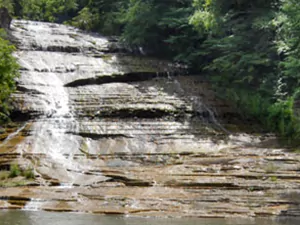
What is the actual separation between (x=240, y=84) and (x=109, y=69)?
5.97m

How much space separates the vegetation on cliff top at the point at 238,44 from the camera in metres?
15.8

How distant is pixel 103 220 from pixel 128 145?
5788 millimetres

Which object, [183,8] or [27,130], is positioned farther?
[183,8]

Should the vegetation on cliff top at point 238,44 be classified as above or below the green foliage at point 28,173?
above

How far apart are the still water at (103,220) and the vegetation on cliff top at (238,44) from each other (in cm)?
712

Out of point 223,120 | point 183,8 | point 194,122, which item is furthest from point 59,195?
point 183,8

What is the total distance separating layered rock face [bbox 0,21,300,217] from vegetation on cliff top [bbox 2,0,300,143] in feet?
3.72

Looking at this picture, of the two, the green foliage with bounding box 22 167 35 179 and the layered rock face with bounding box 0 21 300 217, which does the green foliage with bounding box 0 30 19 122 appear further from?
the green foliage with bounding box 22 167 35 179

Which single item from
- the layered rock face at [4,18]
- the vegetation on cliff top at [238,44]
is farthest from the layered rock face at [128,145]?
the vegetation on cliff top at [238,44]

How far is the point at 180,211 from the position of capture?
897 centimetres

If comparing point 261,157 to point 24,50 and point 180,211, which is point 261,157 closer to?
point 180,211

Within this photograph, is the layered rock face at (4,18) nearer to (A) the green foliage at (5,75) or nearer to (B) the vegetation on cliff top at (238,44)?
(B) the vegetation on cliff top at (238,44)

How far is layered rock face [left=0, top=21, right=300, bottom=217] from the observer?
9.60 metres

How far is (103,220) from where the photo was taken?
830cm
